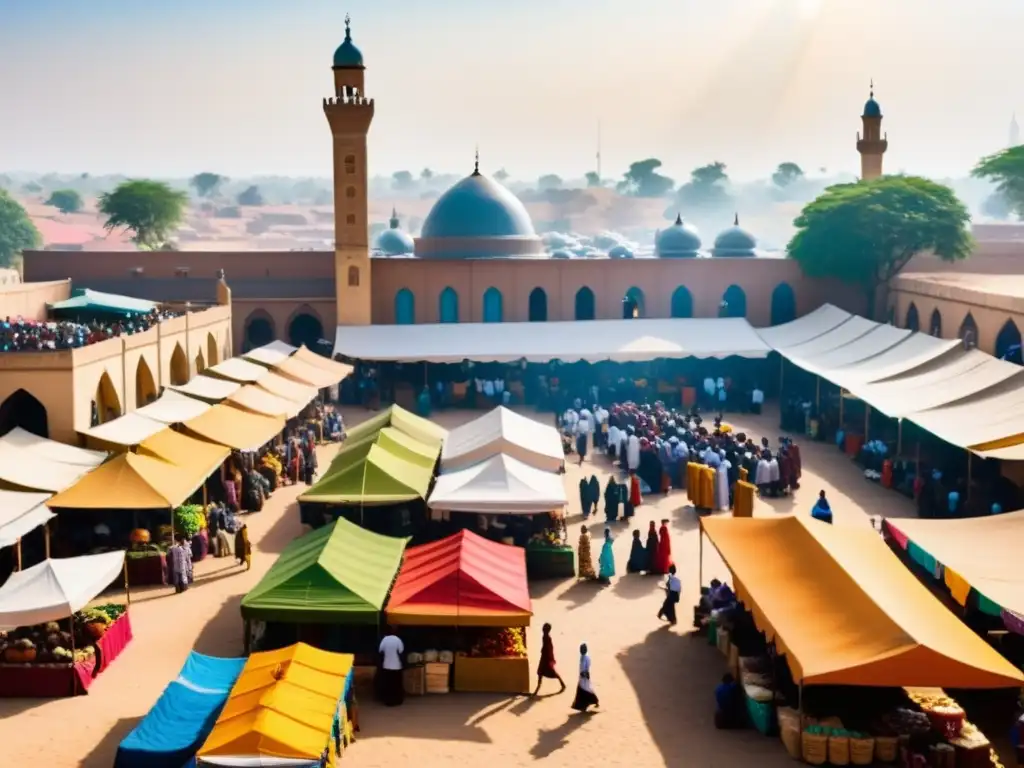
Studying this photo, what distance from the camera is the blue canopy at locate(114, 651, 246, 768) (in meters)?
10.3

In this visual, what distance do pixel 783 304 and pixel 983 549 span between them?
22853mm

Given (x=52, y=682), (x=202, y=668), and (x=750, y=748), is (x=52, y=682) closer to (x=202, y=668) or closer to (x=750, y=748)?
(x=202, y=668)

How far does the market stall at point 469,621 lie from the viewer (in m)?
12.7

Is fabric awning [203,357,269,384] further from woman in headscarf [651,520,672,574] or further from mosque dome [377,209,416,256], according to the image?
mosque dome [377,209,416,256]

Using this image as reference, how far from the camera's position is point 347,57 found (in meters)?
34.2

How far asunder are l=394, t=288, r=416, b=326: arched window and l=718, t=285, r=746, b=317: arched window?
28.6ft

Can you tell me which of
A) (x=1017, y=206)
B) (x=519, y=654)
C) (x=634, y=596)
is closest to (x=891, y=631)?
(x=519, y=654)

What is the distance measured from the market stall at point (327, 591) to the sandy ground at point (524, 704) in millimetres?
816

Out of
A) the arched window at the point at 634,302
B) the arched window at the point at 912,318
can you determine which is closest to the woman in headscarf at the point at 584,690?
the arched window at the point at 912,318

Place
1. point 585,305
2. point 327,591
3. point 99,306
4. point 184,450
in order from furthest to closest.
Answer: point 585,305
point 99,306
point 184,450
point 327,591

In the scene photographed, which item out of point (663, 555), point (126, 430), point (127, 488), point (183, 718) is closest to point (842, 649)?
point (183, 718)

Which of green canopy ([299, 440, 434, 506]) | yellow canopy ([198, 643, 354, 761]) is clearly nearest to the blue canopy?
yellow canopy ([198, 643, 354, 761])

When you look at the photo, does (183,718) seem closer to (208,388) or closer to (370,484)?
(370,484)

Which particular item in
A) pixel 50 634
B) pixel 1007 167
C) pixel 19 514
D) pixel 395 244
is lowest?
pixel 50 634
